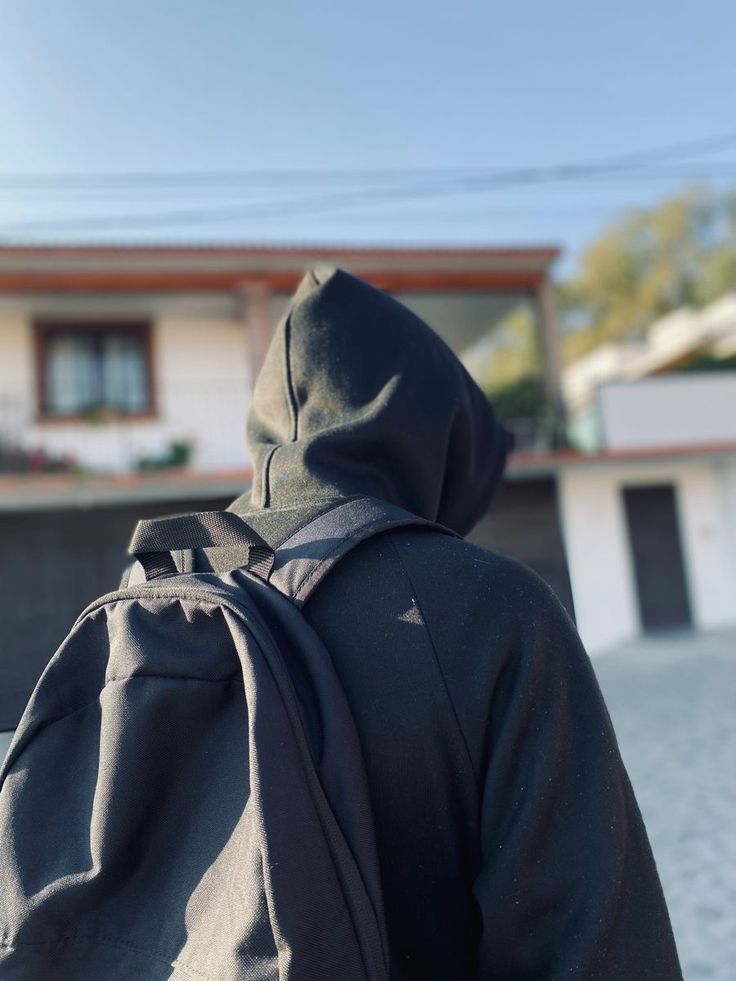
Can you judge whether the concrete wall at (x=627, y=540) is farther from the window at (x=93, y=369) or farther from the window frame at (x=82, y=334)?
the window at (x=93, y=369)

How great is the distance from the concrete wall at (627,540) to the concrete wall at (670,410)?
45 centimetres

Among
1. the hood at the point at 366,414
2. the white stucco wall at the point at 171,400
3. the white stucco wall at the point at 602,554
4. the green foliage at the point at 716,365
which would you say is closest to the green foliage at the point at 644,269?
the green foliage at the point at 716,365

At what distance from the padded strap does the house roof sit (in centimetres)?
871

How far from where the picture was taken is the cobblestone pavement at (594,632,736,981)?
10.4 ft

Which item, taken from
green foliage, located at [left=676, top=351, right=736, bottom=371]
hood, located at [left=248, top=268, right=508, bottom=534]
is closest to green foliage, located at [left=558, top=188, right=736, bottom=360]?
green foliage, located at [left=676, top=351, right=736, bottom=371]

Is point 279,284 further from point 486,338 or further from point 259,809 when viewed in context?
point 259,809

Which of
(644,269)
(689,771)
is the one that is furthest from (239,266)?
(644,269)

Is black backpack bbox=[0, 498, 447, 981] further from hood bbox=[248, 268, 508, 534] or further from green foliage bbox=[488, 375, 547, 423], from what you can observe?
green foliage bbox=[488, 375, 547, 423]

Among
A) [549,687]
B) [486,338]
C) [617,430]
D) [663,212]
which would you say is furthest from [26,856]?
[663,212]

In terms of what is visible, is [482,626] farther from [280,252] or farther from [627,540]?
[627,540]

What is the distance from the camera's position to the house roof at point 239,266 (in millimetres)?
8805

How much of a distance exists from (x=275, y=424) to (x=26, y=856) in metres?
0.52

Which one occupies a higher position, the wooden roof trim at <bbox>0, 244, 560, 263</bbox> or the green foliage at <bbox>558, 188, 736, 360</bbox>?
the green foliage at <bbox>558, 188, 736, 360</bbox>

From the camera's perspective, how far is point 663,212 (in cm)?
2670
